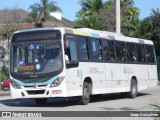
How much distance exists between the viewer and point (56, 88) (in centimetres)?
1681

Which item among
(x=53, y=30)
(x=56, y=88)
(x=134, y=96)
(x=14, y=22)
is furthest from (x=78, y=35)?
(x=14, y=22)

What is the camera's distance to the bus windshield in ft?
55.7

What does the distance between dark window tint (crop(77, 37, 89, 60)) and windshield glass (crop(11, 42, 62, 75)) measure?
4.27 feet

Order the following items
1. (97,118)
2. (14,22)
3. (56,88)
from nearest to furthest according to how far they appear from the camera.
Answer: (97,118) → (56,88) → (14,22)

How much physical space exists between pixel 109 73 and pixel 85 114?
592 centimetres

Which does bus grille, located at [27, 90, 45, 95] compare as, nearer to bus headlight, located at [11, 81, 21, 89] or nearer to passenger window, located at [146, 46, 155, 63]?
bus headlight, located at [11, 81, 21, 89]

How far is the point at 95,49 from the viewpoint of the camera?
19328 mm

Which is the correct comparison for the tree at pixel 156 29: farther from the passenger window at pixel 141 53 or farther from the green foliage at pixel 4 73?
the passenger window at pixel 141 53

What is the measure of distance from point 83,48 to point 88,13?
32.2 m

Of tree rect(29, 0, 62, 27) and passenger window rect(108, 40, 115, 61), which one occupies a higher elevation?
tree rect(29, 0, 62, 27)

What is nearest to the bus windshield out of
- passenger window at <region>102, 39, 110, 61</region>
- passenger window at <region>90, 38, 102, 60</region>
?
passenger window at <region>90, 38, 102, 60</region>

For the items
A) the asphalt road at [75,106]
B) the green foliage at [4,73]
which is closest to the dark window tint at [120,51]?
the asphalt road at [75,106]

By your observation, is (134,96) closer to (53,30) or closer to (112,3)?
(53,30)

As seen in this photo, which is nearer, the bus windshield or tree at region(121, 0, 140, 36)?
the bus windshield
